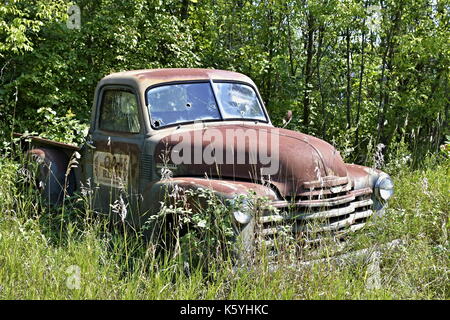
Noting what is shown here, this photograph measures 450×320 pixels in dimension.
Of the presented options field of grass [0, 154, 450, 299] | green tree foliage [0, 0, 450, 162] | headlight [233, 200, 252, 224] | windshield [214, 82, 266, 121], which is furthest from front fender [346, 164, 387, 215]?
green tree foliage [0, 0, 450, 162]

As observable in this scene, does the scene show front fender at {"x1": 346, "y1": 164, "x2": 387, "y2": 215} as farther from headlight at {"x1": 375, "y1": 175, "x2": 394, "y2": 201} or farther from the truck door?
the truck door

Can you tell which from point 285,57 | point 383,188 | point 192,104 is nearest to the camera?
point 383,188

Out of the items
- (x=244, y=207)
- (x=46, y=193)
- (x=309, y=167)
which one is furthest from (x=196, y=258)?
(x=46, y=193)

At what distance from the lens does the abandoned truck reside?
4234 millimetres

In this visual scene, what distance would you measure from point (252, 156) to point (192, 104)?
0.99 meters

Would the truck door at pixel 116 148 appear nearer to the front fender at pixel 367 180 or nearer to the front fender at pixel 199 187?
the front fender at pixel 199 187

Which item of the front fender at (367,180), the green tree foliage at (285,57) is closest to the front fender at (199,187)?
the front fender at (367,180)

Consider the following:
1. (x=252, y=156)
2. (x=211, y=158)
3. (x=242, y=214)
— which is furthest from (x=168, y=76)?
(x=242, y=214)

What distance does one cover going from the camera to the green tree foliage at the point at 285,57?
931 centimetres

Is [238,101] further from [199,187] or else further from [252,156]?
[199,187]

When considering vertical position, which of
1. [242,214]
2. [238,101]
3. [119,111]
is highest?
[238,101]

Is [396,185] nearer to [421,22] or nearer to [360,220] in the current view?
[360,220]

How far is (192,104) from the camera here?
520cm

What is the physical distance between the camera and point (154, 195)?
4566mm
